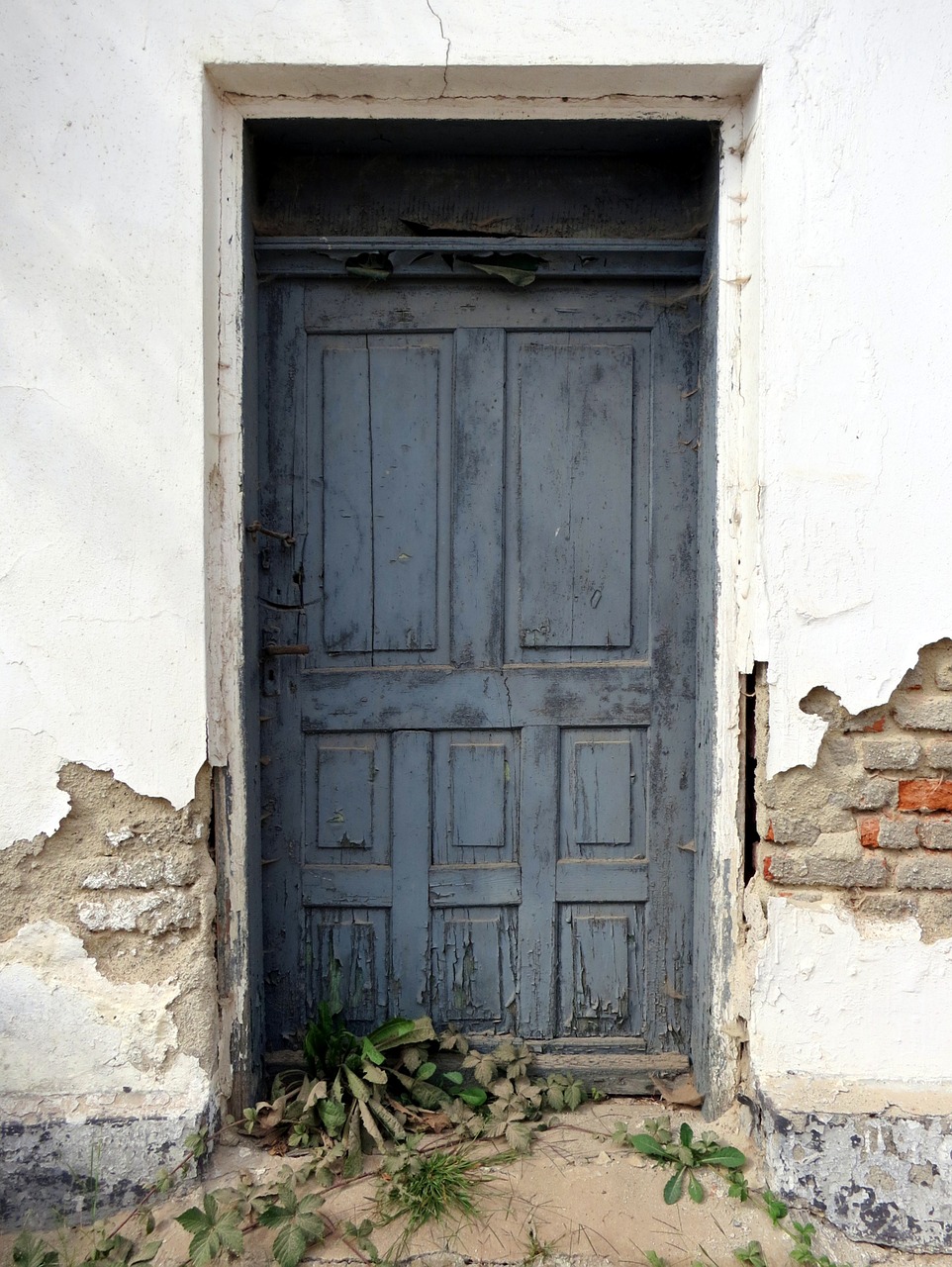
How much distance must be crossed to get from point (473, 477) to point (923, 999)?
1745 mm

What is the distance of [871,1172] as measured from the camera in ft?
7.01

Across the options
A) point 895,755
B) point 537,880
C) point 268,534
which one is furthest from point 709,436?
point 537,880

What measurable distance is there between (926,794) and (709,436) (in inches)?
41.3

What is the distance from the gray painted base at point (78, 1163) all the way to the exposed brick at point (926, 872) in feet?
6.00

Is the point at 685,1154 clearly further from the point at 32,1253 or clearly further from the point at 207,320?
the point at 207,320

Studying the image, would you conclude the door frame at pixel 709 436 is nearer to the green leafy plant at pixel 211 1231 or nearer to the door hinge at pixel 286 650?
the door hinge at pixel 286 650

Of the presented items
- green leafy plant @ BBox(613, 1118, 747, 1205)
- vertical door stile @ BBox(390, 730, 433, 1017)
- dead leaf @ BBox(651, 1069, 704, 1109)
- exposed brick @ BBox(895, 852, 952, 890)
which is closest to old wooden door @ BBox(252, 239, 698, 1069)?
vertical door stile @ BBox(390, 730, 433, 1017)

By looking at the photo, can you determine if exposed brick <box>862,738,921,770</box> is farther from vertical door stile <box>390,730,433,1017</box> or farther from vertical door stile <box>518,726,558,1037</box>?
vertical door stile <box>390,730,433,1017</box>

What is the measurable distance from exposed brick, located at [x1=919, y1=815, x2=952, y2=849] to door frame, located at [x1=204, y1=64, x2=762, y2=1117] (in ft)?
1.42

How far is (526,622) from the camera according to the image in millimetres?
2609

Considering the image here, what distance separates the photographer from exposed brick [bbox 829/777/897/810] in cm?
223

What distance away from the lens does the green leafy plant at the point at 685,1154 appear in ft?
7.14

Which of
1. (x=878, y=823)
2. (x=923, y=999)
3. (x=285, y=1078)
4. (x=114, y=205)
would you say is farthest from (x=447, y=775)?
(x=114, y=205)

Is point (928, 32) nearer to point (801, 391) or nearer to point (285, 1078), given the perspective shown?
point (801, 391)
